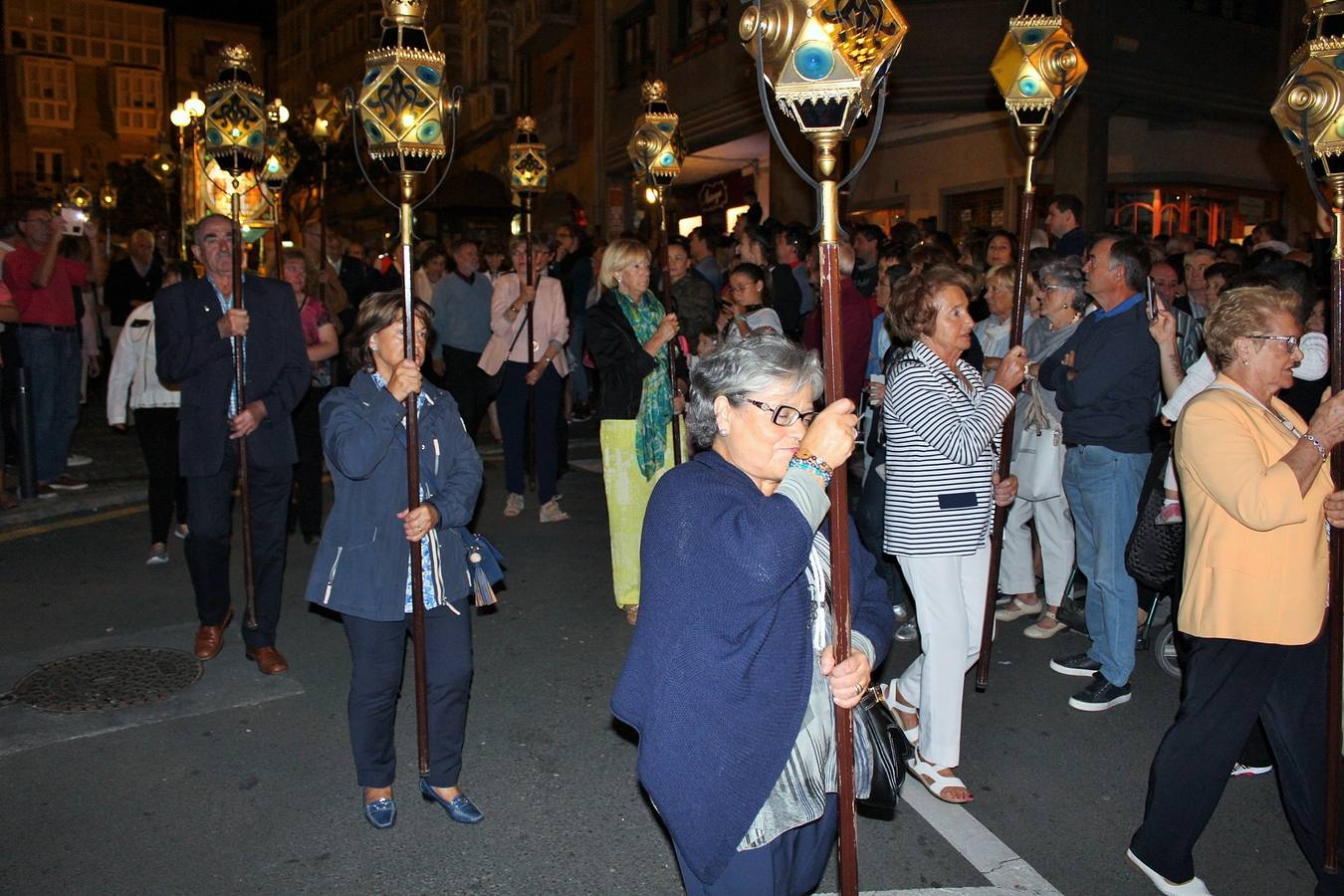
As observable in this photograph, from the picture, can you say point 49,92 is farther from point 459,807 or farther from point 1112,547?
point 1112,547

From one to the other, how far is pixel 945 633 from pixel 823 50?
2.53 m

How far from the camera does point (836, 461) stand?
2.45m

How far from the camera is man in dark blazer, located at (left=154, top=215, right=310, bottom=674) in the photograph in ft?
18.6

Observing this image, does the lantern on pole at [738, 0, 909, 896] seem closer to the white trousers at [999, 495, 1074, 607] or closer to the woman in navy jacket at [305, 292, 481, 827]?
the woman in navy jacket at [305, 292, 481, 827]

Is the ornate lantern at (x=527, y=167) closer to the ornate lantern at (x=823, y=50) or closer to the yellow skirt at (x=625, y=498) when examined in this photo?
the yellow skirt at (x=625, y=498)

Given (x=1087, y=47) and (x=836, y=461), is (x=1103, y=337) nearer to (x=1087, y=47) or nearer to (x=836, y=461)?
(x=836, y=461)

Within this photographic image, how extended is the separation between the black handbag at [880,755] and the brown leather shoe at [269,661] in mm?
3869

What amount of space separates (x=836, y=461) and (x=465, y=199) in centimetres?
2281

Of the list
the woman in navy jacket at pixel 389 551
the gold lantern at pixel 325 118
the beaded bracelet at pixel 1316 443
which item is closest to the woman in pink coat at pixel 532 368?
the woman in navy jacket at pixel 389 551

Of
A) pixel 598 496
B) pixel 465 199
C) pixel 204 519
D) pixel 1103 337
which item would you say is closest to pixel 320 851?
pixel 204 519

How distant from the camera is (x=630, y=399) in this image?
260 inches

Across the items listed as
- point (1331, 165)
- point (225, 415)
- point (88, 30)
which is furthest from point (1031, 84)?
point (88, 30)

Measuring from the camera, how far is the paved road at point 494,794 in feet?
12.9

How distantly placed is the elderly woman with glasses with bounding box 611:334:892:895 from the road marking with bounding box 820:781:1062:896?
4.37 ft
